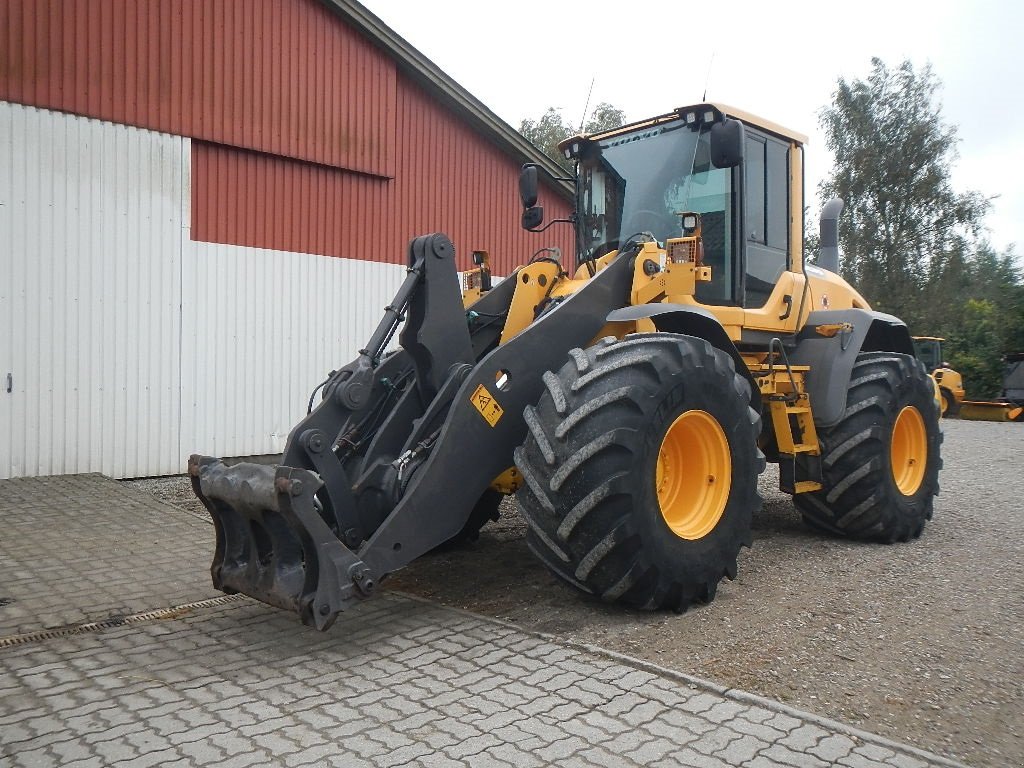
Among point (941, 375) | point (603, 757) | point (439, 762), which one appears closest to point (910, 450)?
point (603, 757)

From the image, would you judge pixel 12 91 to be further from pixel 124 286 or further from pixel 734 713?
pixel 734 713

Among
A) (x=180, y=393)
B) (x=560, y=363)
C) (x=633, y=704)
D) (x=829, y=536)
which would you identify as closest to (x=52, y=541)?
(x=180, y=393)

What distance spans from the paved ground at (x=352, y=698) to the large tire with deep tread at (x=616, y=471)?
0.47 metres

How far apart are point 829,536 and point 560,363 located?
3.31 m

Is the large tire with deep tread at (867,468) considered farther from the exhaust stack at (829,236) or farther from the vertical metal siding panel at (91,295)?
the vertical metal siding panel at (91,295)

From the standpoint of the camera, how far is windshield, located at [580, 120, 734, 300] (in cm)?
579

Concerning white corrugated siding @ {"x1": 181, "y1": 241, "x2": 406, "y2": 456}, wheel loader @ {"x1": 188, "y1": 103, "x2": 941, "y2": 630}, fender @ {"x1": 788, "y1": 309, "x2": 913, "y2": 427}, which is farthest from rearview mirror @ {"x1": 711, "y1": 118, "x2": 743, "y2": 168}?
white corrugated siding @ {"x1": 181, "y1": 241, "x2": 406, "y2": 456}

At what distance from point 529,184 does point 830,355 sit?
263 centimetres

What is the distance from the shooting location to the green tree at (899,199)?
97.6ft

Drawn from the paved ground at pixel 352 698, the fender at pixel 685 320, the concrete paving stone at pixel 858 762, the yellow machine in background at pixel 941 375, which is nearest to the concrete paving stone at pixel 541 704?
the paved ground at pixel 352 698

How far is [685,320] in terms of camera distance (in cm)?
517

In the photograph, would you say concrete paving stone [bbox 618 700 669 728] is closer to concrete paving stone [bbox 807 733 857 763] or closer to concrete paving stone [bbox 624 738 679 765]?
concrete paving stone [bbox 624 738 679 765]

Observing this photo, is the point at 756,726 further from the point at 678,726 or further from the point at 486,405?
the point at 486,405

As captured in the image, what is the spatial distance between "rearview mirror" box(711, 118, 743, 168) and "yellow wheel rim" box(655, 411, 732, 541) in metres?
1.62
